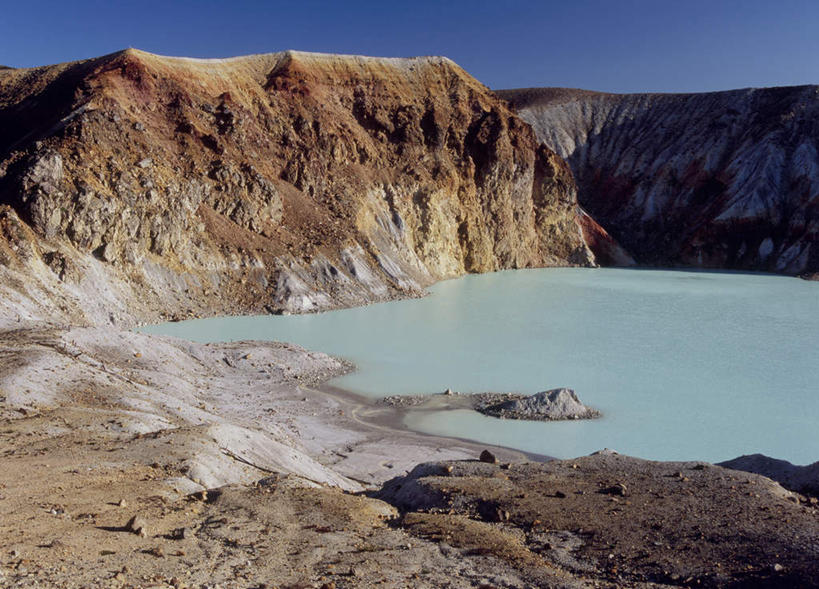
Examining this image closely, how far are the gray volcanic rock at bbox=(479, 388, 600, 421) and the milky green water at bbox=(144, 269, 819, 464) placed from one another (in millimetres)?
365

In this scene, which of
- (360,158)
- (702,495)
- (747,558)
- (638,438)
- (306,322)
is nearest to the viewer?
(747,558)

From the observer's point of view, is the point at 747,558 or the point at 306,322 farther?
the point at 306,322

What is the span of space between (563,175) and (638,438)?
46.6 meters

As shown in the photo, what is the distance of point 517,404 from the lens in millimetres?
17266

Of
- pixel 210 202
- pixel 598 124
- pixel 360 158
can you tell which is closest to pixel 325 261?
pixel 210 202

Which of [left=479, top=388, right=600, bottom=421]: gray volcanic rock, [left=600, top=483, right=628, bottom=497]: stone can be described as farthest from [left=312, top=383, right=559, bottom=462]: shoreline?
[left=600, top=483, right=628, bottom=497]: stone

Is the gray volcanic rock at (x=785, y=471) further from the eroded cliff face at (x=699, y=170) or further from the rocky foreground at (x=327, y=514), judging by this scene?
the eroded cliff face at (x=699, y=170)

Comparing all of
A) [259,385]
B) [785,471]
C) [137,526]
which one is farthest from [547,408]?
[137,526]

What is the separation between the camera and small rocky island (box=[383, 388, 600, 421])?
1689 centimetres

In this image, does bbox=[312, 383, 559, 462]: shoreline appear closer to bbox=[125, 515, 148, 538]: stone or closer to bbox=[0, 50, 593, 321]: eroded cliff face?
bbox=[125, 515, 148, 538]: stone

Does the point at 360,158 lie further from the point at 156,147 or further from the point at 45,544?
the point at 45,544

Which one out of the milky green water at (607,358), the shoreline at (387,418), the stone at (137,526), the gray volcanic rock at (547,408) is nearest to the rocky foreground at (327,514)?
the stone at (137,526)

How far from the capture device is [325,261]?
117ft

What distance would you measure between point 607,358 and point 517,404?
23.0 ft
